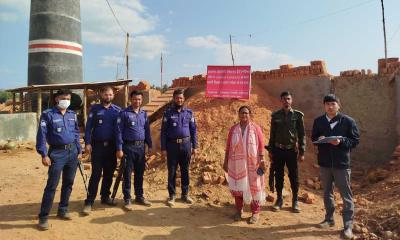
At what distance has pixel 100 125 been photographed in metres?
4.94

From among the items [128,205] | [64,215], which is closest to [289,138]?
[128,205]

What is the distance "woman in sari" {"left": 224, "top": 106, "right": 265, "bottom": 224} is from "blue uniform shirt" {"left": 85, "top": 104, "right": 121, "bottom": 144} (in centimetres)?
181

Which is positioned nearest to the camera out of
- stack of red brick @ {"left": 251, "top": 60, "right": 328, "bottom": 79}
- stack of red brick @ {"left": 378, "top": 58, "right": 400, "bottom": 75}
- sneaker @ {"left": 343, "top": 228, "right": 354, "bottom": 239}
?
sneaker @ {"left": 343, "top": 228, "right": 354, "bottom": 239}

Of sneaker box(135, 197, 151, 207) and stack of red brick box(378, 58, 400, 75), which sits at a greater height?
stack of red brick box(378, 58, 400, 75)

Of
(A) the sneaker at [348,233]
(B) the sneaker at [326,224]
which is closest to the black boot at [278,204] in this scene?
(B) the sneaker at [326,224]

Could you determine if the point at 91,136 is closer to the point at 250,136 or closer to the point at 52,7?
the point at 250,136

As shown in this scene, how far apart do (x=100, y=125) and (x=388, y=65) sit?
7.09m

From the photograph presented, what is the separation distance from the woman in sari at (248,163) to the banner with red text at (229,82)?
4.53 m

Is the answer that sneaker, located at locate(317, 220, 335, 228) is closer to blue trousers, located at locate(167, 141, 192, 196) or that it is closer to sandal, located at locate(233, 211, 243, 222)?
sandal, located at locate(233, 211, 243, 222)

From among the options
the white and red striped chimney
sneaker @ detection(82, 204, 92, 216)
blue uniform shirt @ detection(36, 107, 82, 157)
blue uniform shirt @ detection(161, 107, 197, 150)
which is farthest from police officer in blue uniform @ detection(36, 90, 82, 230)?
the white and red striped chimney

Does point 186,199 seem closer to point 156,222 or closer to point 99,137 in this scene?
point 156,222

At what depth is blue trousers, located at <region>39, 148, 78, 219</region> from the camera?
428 cm

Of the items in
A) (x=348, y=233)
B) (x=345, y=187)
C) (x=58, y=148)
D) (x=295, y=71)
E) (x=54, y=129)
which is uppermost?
(x=295, y=71)

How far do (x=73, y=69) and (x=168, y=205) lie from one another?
33.4 ft
